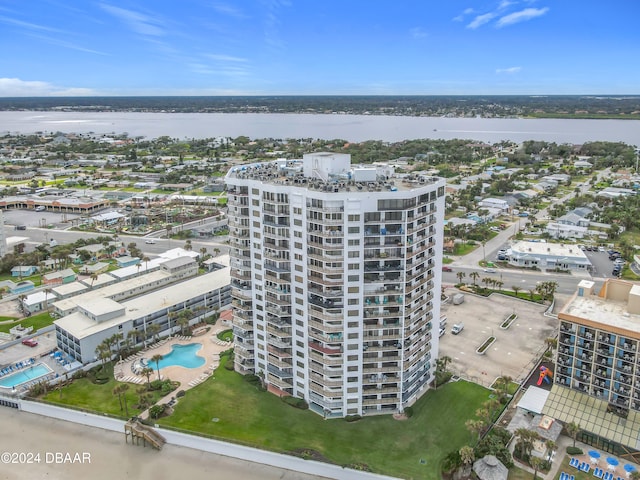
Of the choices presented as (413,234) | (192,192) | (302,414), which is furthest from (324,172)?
(192,192)

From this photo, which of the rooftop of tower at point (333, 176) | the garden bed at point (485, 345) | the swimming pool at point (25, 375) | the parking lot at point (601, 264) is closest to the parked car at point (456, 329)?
the garden bed at point (485, 345)

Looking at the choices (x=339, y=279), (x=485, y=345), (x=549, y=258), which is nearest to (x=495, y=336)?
(x=485, y=345)

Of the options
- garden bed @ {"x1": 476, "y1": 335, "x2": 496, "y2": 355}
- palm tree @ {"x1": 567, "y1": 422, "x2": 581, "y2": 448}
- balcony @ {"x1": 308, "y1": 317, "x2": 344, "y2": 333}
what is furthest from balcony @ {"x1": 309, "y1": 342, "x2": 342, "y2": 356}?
garden bed @ {"x1": 476, "y1": 335, "x2": 496, "y2": 355}

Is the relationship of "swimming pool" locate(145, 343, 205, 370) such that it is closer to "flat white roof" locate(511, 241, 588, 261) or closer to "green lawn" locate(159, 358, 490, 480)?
"green lawn" locate(159, 358, 490, 480)

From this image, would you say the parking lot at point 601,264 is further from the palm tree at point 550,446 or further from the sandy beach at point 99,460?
the sandy beach at point 99,460

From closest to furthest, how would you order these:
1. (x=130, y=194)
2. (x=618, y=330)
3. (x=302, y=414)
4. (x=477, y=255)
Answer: (x=618, y=330)
(x=302, y=414)
(x=477, y=255)
(x=130, y=194)

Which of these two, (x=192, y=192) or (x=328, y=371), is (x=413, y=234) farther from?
(x=192, y=192)

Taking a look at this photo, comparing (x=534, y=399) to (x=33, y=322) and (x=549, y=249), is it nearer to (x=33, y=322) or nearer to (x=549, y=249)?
(x=549, y=249)
